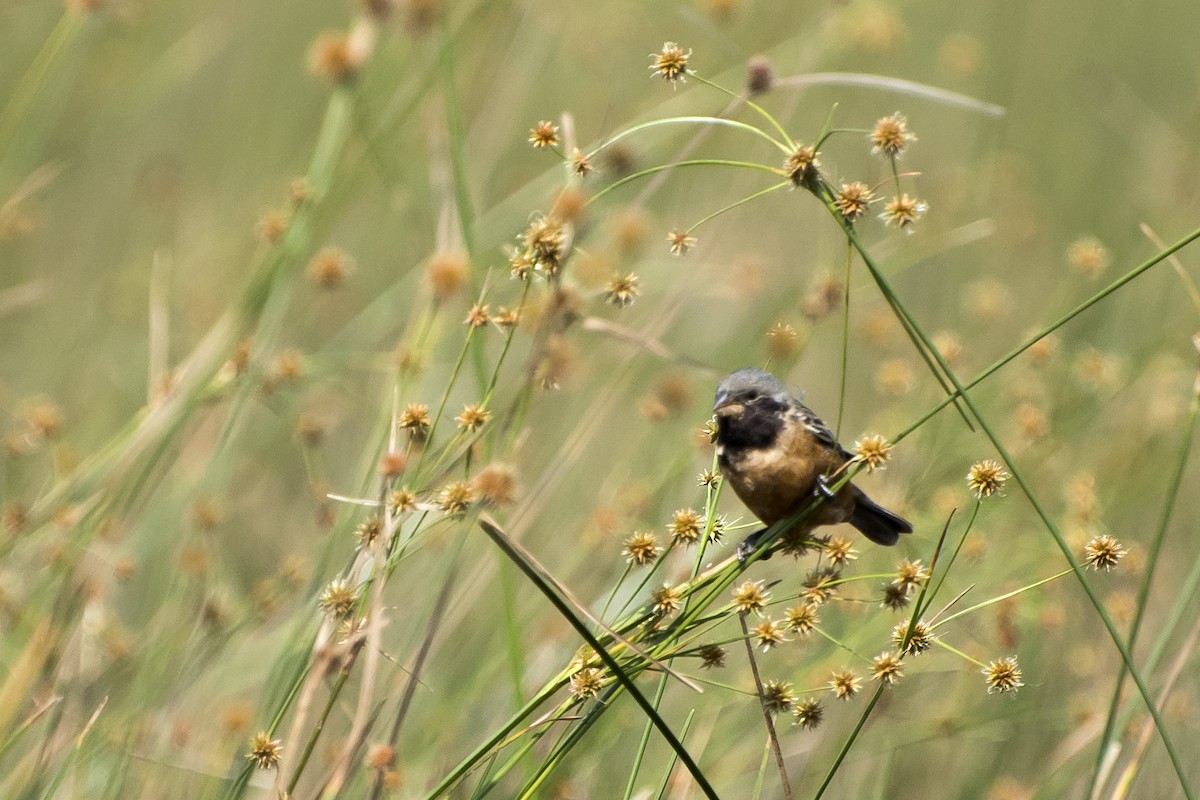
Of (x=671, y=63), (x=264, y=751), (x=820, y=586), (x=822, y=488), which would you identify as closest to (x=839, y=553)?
(x=820, y=586)

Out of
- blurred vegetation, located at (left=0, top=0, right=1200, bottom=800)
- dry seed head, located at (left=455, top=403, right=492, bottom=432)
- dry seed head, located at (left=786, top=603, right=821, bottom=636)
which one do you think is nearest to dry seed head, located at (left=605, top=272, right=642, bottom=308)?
blurred vegetation, located at (left=0, top=0, right=1200, bottom=800)

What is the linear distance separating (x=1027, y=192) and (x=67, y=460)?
579 centimetres

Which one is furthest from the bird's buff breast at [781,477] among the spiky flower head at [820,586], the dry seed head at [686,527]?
the dry seed head at [686,527]

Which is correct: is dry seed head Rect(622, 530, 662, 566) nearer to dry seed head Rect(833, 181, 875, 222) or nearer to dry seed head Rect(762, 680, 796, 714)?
dry seed head Rect(762, 680, 796, 714)

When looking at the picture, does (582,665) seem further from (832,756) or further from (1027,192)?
(1027,192)

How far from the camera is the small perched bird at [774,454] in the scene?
3145 millimetres

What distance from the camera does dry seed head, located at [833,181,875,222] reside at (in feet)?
7.80

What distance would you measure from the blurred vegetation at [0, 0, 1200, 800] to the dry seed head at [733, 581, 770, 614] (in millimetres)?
393

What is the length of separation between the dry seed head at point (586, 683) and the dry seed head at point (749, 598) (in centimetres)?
29

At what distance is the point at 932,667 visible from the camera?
13.1 ft

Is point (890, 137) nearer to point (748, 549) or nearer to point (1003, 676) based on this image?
point (748, 549)

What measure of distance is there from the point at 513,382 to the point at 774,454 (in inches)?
28.3

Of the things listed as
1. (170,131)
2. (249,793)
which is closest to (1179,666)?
(249,793)

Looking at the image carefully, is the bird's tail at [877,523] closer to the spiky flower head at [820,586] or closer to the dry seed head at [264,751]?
the spiky flower head at [820,586]
